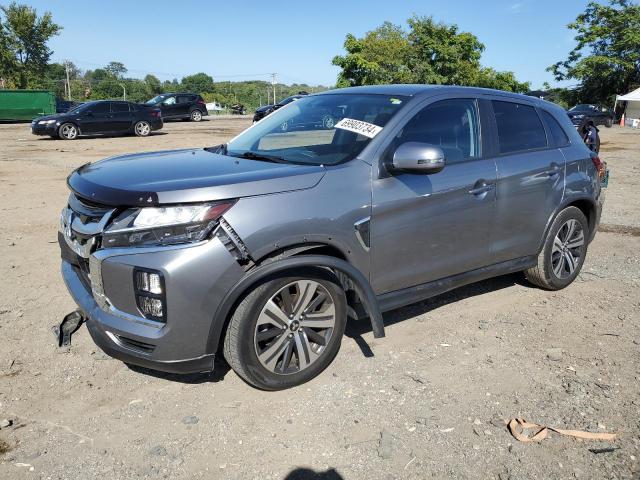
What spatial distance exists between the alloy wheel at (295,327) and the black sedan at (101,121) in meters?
18.7

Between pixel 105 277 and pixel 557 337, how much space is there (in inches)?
125

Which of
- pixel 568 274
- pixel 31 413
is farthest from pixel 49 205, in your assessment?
pixel 568 274

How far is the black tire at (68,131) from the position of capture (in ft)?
63.2

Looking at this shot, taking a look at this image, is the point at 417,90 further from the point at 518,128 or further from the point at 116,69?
the point at 116,69

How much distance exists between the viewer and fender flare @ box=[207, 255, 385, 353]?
285cm

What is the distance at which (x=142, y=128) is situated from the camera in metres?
21.6

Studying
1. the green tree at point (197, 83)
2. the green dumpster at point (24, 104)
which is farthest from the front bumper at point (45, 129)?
the green tree at point (197, 83)

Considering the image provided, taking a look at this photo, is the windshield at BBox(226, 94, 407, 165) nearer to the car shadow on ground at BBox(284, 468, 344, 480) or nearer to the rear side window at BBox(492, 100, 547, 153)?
the rear side window at BBox(492, 100, 547, 153)

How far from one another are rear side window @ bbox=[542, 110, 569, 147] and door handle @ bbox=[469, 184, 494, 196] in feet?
3.70

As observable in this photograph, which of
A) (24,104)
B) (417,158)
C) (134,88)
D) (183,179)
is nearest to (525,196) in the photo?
(417,158)

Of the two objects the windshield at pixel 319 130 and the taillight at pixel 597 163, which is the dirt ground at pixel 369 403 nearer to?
the taillight at pixel 597 163

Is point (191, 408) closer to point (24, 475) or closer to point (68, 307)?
point (24, 475)

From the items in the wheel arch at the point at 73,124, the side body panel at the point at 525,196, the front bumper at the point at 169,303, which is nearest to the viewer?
the front bumper at the point at 169,303

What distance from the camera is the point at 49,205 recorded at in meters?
8.14
